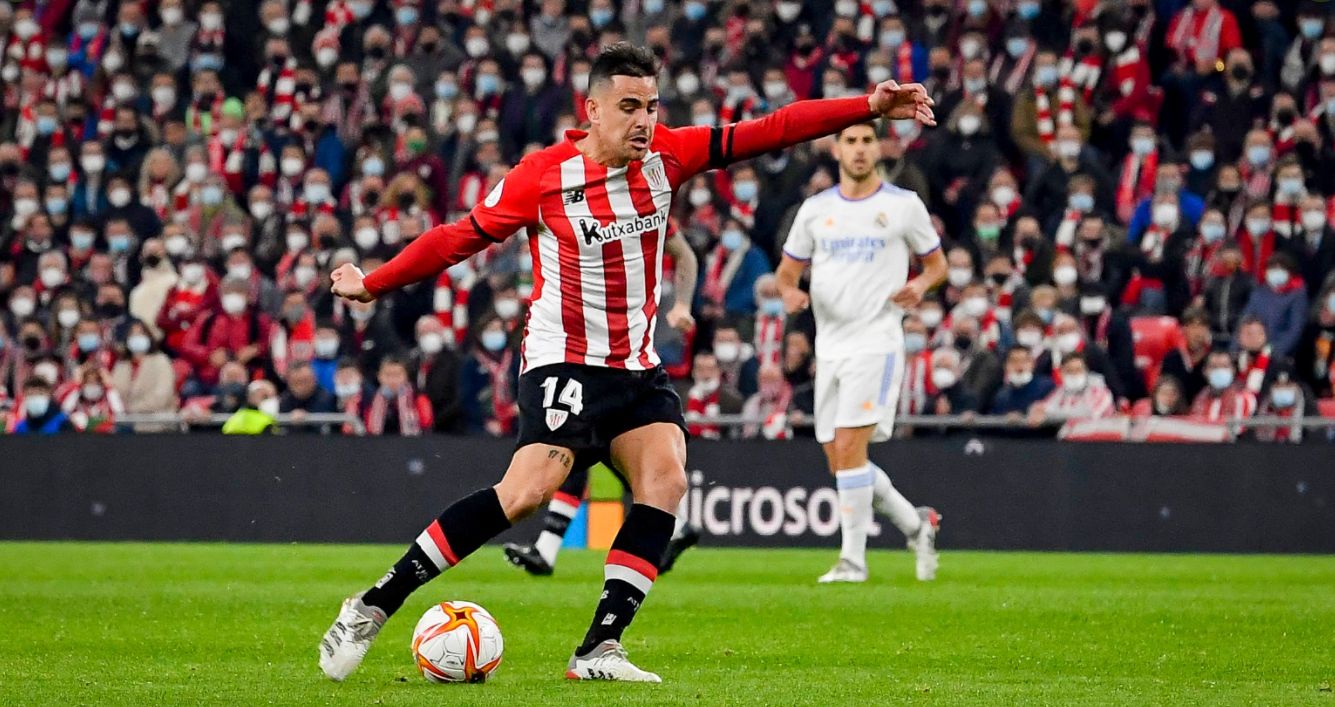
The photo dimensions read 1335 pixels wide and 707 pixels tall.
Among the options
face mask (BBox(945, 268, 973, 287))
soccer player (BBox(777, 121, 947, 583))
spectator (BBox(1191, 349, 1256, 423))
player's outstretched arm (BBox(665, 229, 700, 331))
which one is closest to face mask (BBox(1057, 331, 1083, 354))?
spectator (BBox(1191, 349, 1256, 423))

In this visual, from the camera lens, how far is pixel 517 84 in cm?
2134

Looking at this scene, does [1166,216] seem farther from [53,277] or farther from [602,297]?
[602,297]

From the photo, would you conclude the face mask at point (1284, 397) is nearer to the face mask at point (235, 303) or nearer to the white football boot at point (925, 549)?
the white football boot at point (925, 549)

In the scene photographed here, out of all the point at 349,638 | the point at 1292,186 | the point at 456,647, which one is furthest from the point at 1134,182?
the point at 349,638

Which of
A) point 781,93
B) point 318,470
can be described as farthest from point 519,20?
point 318,470

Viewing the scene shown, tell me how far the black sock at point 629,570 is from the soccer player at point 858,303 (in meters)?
4.47

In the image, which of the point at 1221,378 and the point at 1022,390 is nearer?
the point at 1221,378

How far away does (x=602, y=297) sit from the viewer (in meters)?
7.41

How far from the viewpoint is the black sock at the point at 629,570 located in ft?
23.4

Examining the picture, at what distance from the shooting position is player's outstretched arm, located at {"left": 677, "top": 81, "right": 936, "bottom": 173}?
709 cm

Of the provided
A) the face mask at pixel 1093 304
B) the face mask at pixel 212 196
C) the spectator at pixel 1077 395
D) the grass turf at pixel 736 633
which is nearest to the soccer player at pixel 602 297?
the grass turf at pixel 736 633

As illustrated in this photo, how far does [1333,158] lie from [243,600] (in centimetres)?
1174

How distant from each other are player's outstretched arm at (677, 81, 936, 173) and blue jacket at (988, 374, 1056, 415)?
31.4ft

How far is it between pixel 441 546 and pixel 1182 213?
12.6 metres
